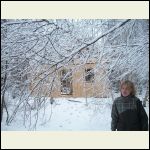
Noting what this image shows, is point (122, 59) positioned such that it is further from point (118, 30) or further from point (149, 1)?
point (149, 1)

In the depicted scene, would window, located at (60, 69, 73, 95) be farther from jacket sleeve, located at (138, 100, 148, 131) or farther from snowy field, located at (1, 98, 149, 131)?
jacket sleeve, located at (138, 100, 148, 131)

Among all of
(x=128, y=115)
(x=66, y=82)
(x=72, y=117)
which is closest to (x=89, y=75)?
(x=66, y=82)

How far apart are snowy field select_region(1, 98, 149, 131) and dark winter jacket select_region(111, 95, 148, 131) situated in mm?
448

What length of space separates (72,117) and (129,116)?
89cm

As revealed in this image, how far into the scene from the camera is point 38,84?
2959mm

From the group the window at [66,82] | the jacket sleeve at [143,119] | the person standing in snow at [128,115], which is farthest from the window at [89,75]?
the jacket sleeve at [143,119]

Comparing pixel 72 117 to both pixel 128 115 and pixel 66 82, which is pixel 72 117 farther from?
pixel 128 115

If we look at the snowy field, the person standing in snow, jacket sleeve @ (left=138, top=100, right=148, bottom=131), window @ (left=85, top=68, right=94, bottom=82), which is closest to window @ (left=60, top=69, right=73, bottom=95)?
the snowy field

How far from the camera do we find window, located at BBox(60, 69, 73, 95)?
312cm

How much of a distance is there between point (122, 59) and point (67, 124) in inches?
37.1

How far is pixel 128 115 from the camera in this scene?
8.17ft

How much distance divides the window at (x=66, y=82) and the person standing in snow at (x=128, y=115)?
781mm

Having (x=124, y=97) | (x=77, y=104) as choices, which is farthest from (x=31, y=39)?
(x=124, y=97)

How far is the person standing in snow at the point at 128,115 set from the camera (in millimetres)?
2475
